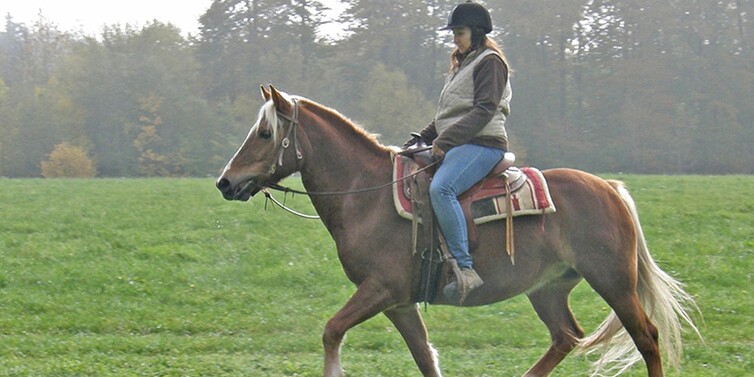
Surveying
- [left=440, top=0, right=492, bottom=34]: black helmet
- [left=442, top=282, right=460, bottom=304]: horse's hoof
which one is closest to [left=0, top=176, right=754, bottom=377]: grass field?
[left=442, top=282, right=460, bottom=304]: horse's hoof

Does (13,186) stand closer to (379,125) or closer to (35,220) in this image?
(35,220)

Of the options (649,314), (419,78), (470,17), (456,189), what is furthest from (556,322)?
(419,78)

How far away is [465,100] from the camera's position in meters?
6.46

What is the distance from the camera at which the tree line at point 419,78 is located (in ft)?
150

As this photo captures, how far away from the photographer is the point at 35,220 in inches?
700

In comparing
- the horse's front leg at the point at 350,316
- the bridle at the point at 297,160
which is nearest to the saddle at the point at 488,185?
the bridle at the point at 297,160

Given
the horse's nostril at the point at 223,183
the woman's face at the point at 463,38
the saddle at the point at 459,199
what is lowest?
the saddle at the point at 459,199

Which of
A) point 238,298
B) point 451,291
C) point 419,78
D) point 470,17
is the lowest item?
point 238,298

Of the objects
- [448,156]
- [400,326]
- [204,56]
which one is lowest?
[400,326]

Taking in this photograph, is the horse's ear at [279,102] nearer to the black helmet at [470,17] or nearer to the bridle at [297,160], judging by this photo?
the bridle at [297,160]

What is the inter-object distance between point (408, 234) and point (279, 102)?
135 centimetres

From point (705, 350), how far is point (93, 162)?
41.0m

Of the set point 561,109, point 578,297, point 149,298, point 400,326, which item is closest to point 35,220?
point 149,298

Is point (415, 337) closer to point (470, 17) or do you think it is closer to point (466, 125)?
point (466, 125)
